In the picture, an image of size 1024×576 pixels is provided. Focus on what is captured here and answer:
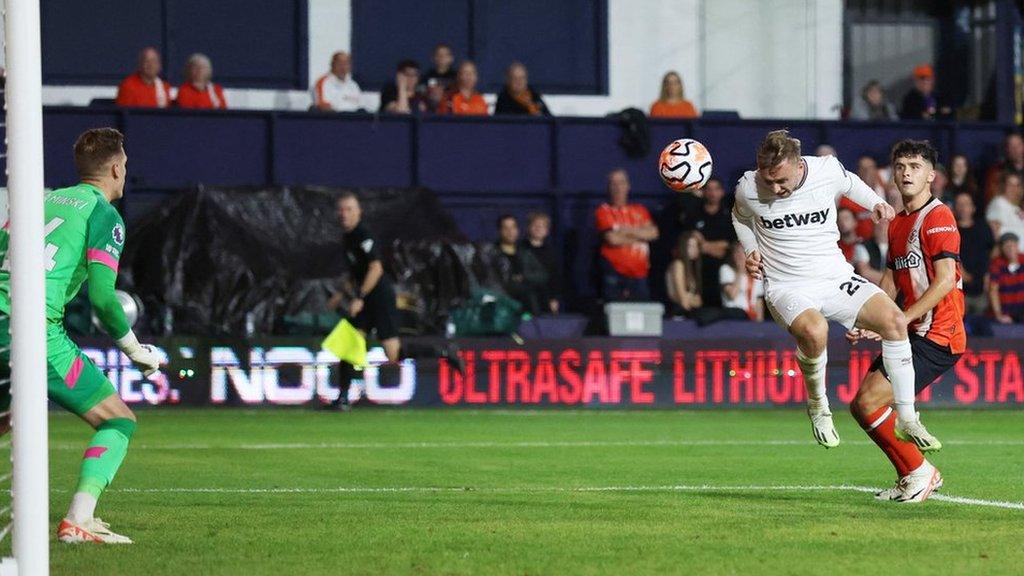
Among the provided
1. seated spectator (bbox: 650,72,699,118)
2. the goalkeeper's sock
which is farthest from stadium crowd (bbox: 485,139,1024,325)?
A: the goalkeeper's sock

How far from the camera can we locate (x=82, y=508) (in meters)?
7.16

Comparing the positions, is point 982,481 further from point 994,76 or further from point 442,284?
point 994,76

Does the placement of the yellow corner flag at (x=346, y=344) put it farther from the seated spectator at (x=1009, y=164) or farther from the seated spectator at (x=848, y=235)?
the seated spectator at (x=1009, y=164)

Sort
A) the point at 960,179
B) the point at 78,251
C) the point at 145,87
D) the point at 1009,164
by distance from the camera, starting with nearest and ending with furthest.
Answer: the point at 78,251 < the point at 145,87 < the point at 960,179 < the point at 1009,164

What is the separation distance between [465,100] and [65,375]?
1372 cm

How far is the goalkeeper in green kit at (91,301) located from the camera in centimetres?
705

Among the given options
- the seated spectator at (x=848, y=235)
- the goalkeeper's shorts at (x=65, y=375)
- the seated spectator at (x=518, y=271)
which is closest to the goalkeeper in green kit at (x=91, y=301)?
the goalkeeper's shorts at (x=65, y=375)

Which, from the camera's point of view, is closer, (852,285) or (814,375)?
(852,285)

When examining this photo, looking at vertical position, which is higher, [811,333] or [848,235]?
[848,235]

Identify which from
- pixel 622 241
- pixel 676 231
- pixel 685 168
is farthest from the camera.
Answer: pixel 676 231

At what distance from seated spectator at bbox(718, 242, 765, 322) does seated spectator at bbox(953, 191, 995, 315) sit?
2.38m

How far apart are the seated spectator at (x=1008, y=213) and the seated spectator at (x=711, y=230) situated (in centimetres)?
329

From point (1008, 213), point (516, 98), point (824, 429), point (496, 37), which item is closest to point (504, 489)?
point (824, 429)

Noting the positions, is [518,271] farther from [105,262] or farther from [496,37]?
[105,262]
